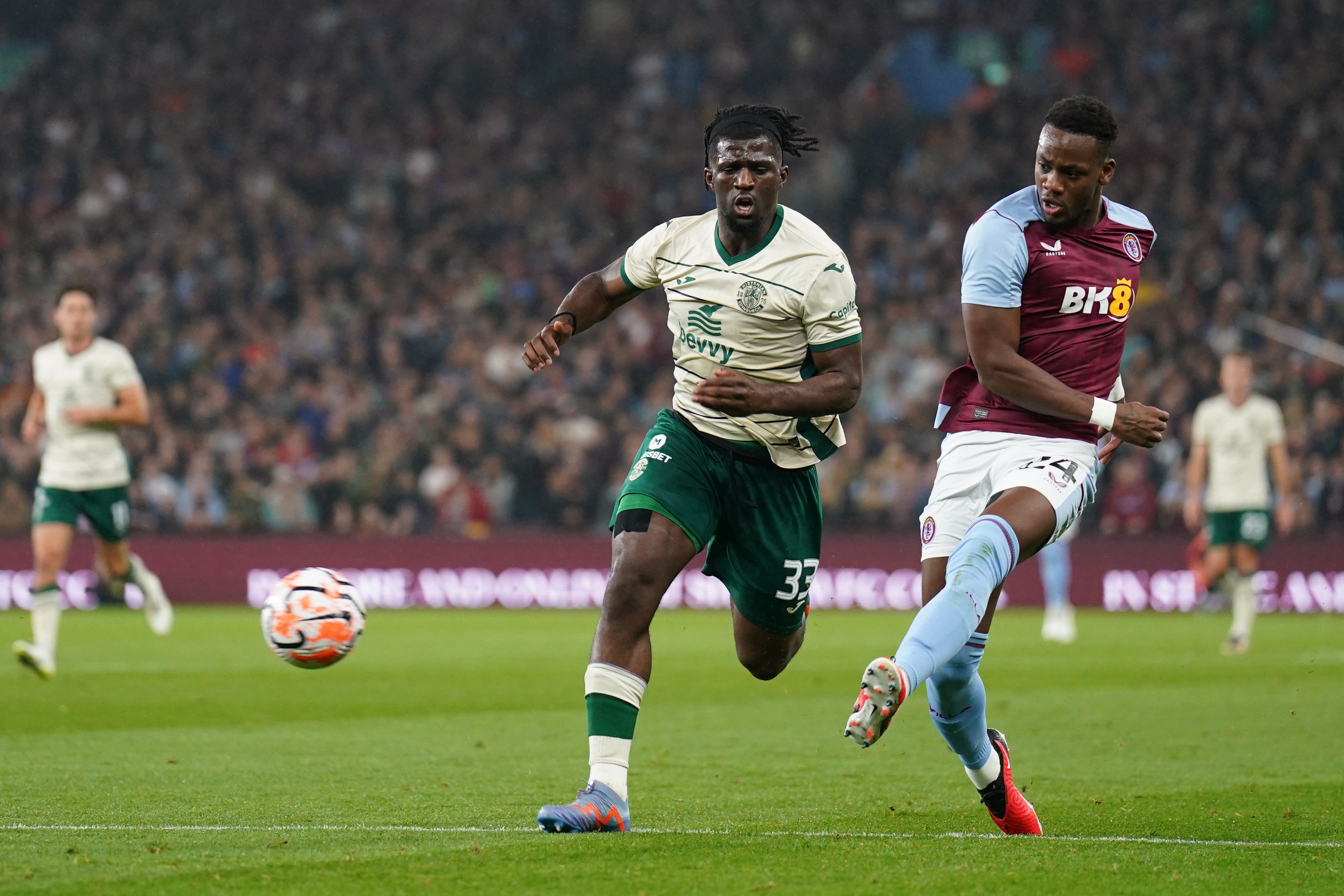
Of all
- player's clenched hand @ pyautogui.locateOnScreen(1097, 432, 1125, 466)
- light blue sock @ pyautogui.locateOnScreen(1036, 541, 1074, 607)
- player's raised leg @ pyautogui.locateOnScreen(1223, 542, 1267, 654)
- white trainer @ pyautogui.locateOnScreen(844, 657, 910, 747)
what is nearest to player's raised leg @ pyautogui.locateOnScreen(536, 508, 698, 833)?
white trainer @ pyautogui.locateOnScreen(844, 657, 910, 747)

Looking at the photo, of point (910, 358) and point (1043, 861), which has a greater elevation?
point (1043, 861)

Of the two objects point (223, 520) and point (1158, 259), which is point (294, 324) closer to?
point (223, 520)

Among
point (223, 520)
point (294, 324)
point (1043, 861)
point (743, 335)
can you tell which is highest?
point (743, 335)

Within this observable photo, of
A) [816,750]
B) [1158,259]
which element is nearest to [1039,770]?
[816,750]

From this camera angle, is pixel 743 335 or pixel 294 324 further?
pixel 294 324

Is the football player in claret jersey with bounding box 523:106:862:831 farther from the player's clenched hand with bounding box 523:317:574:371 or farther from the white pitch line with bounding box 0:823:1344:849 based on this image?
the white pitch line with bounding box 0:823:1344:849

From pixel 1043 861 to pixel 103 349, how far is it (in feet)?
30.6

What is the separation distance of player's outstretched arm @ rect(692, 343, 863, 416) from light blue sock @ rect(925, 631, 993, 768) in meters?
0.93

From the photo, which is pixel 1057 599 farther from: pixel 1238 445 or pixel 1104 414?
pixel 1104 414

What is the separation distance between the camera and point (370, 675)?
1291cm

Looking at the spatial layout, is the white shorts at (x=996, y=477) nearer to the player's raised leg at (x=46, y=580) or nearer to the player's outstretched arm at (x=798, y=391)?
the player's outstretched arm at (x=798, y=391)

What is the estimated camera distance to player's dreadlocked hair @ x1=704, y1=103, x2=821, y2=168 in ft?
20.9

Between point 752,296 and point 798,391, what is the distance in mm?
→ 449

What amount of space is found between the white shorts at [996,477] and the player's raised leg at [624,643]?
89cm
